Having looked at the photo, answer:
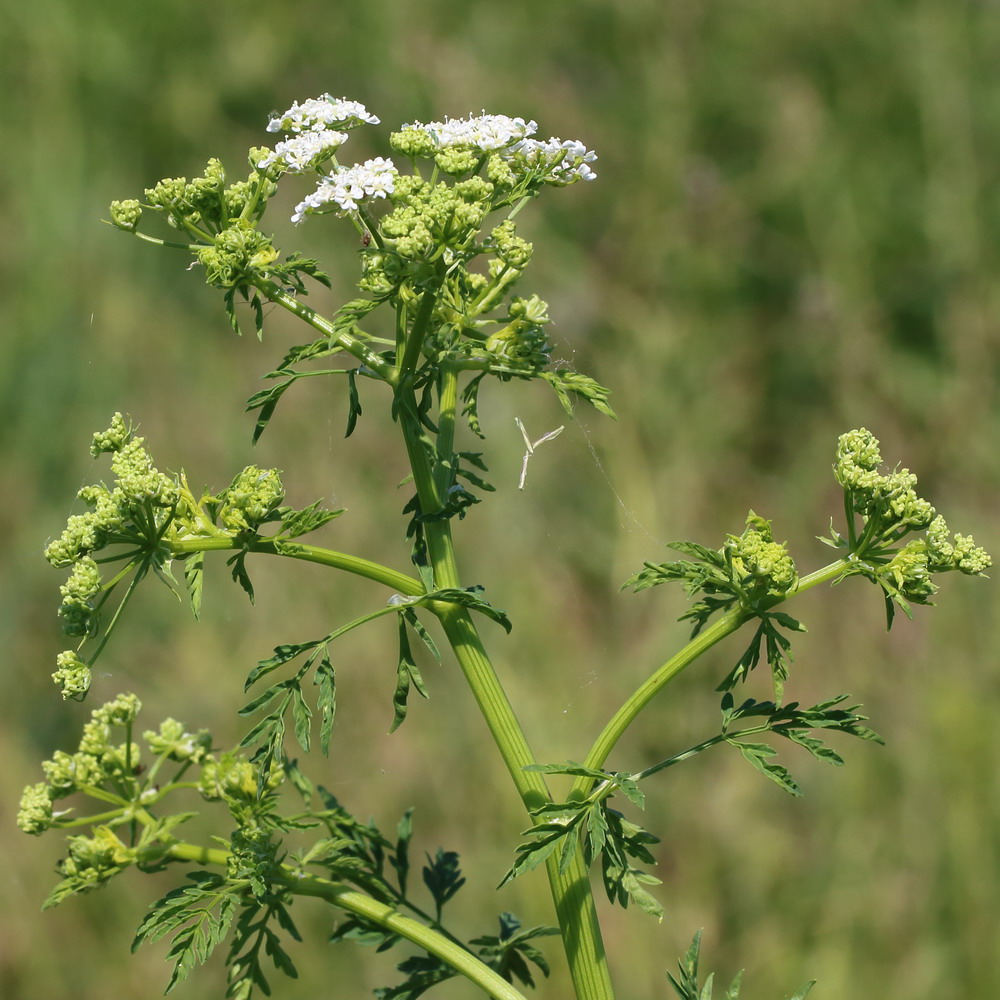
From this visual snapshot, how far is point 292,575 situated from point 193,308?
217cm

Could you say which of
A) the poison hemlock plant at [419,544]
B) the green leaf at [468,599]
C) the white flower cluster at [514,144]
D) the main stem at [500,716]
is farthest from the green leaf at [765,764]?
the white flower cluster at [514,144]

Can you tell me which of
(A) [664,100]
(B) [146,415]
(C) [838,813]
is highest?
(A) [664,100]

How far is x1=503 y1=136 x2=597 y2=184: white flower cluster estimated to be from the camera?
2152 mm

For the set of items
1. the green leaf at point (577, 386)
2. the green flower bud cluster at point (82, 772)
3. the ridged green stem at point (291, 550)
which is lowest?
the green flower bud cluster at point (82, 772)

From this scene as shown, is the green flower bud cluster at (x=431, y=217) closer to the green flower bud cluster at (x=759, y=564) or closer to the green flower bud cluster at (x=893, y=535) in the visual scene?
the green flower bud cluster at (x=759, y=564)

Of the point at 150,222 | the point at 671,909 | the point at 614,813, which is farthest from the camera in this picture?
the point at 150,222

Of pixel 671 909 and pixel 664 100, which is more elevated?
pixel 664 100

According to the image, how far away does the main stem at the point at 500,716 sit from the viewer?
2049 millimetres

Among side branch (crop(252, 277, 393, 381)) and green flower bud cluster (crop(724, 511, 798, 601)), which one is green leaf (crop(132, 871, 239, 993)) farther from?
green flower bud cluster (crop(724, 511, 798, 601))

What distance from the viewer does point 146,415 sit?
7.30 meters

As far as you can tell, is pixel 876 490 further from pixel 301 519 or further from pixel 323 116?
pixel 323 116

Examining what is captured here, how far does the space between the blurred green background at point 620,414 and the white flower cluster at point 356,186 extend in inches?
139

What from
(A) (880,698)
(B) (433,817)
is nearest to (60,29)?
(B) (433,817)

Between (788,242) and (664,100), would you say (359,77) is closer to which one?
(664,100)
